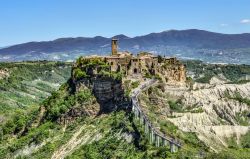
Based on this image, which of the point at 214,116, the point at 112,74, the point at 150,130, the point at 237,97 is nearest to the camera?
the point at 150,130

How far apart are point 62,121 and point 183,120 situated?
1465 centimetres

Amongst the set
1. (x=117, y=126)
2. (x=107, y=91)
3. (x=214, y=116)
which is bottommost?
(x=214, y=116)

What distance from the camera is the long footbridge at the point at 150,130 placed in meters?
55.8

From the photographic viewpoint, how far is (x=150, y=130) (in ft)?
195

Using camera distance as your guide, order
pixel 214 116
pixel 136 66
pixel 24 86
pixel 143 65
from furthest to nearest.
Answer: pixel 24 86 → pixel 214 116 → pixel 143 65 → pixel 136 66

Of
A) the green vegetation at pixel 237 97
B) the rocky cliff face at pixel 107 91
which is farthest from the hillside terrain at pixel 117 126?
the green vegetation at pixel 237 97

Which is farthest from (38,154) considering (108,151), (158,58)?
(158,58)

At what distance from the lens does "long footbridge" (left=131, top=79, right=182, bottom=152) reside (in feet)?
183

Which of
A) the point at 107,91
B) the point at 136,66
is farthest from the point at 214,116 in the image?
the point at 107,91

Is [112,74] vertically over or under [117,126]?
over

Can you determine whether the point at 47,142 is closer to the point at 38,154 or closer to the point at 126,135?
the point at 38,154

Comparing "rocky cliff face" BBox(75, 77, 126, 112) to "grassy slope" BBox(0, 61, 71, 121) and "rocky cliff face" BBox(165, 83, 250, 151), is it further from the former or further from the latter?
"grassy slope" BBox(0, 61, 71, 121)

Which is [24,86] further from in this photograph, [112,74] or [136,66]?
[112,74]

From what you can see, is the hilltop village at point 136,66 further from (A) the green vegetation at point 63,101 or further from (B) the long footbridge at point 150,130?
(B) the long footbridge at point 150,130
